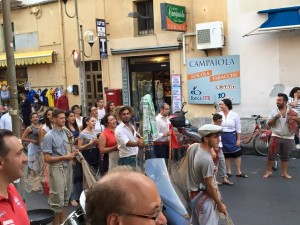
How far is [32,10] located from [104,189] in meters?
19.1

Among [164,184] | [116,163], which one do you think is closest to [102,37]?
[116,163]

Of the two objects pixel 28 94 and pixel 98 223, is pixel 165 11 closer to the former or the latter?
pixel 28 94

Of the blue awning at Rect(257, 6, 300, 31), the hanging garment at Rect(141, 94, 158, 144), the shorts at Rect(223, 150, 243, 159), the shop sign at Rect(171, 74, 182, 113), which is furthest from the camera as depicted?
the shop sign at Rect(171, 74, 182, 113)

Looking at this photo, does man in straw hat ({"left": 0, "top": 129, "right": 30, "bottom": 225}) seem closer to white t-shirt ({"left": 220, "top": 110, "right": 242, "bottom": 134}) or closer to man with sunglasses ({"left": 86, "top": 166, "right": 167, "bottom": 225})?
man with sunglasses ({"left": 86, "top": 166, "right": 167, "bottom": 225})

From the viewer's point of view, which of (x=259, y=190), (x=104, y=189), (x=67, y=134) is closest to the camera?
(x=104, y=189)

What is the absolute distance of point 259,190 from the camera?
7715mm

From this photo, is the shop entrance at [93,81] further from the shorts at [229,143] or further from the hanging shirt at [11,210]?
the hanging shirt at [11,210]

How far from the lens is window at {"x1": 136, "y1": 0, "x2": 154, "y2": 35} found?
1605cm

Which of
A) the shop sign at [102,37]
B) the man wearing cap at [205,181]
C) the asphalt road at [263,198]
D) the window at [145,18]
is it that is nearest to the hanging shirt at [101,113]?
the asphalt road at [263,198]

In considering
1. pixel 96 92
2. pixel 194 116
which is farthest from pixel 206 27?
pixel 96 92

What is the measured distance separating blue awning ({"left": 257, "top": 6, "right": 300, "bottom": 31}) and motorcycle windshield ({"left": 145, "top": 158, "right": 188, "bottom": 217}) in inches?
368

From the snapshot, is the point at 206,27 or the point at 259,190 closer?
the point at 259,190

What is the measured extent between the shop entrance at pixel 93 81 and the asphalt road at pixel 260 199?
31.0 feet

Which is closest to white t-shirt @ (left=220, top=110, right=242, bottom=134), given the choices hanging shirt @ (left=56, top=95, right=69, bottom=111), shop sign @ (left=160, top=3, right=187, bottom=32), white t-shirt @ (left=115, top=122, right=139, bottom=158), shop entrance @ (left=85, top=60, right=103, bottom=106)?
white t-shirt @ (left=115, top=122, right=139, bottom=158)
